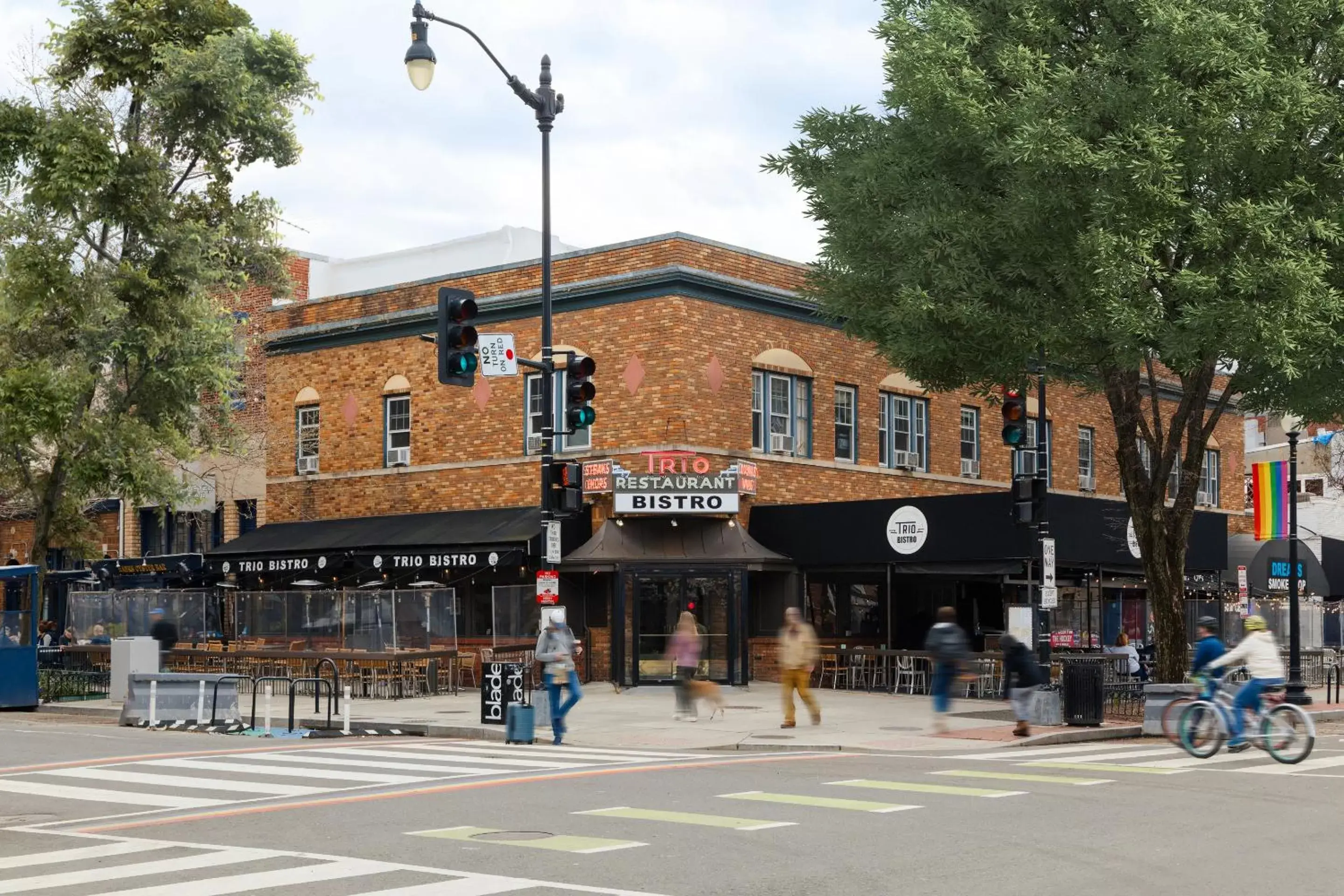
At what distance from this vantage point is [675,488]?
104 feet

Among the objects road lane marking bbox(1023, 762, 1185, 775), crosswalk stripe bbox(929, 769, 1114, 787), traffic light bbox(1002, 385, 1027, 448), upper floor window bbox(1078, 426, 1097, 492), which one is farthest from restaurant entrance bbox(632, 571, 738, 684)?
crosswalk stripe bbox(929, 769, 1114, 787)

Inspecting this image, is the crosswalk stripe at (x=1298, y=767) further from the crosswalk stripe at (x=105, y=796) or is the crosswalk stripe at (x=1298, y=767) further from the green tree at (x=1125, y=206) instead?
the crosswalk stripe at (x=105, y=796)

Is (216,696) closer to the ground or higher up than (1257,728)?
closer to the ground

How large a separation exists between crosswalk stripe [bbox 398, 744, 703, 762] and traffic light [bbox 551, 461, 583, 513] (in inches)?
126

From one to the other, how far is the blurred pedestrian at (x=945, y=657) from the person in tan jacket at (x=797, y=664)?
6.11 ft

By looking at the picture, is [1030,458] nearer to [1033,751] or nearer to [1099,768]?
[1033,751]

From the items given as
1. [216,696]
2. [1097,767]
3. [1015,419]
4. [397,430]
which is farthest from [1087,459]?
[1097,767]

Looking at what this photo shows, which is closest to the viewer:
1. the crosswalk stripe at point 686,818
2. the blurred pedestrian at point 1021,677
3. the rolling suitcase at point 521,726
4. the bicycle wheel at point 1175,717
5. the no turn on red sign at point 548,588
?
the crosswalk stripe at point 686,818

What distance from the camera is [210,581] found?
133ft

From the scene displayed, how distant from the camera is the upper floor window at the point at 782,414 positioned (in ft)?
112

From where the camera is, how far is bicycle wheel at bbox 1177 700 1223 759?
61.0 ft

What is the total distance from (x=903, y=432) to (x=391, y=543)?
39.1ft

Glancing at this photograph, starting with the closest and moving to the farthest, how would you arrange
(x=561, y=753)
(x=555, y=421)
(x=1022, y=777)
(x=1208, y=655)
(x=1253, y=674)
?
1. (x=1022, y=777)
2. (x=1253, y=674)
3. (x=1208, y=655)
4. (x=561, y=753)
5. (x=555, y=421)

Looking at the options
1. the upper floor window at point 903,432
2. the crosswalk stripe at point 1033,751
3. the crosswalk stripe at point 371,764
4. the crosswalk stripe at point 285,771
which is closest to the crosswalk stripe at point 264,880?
the crosswalk stripe at point 285,771
